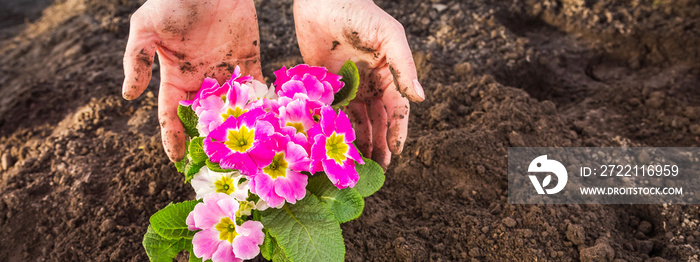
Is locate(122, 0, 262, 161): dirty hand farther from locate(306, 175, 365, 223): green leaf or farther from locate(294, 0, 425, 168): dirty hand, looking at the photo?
locate(306, 175, 365, 223): green leaf

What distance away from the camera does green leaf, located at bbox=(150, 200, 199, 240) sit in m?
2.00

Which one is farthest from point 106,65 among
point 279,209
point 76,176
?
point 279,209

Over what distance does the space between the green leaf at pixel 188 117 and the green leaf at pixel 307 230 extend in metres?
0.54

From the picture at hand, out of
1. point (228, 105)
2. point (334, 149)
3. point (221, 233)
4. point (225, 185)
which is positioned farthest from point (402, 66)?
point (221, 233)

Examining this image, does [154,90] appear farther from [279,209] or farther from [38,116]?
[279,209]

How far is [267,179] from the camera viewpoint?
192 cm

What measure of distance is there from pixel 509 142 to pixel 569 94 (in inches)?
43.2

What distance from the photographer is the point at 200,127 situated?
212 cm

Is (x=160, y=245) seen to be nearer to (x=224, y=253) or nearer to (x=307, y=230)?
(x=224, y=253)

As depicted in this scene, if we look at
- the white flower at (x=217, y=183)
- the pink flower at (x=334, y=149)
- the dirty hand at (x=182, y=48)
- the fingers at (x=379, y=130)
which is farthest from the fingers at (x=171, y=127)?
the fingers at (x=379, y=130)

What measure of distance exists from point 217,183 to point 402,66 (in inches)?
35.8

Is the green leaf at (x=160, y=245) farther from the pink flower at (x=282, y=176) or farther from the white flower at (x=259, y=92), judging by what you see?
the white flower at (x=259, y=92)

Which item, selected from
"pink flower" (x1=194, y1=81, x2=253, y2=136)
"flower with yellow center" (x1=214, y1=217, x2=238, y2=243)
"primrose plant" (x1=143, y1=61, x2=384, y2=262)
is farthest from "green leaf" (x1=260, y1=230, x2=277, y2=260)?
"pink flower" (x1=194, y1=81, x2=253, y2=136)

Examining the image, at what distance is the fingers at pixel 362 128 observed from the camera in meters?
2.71
